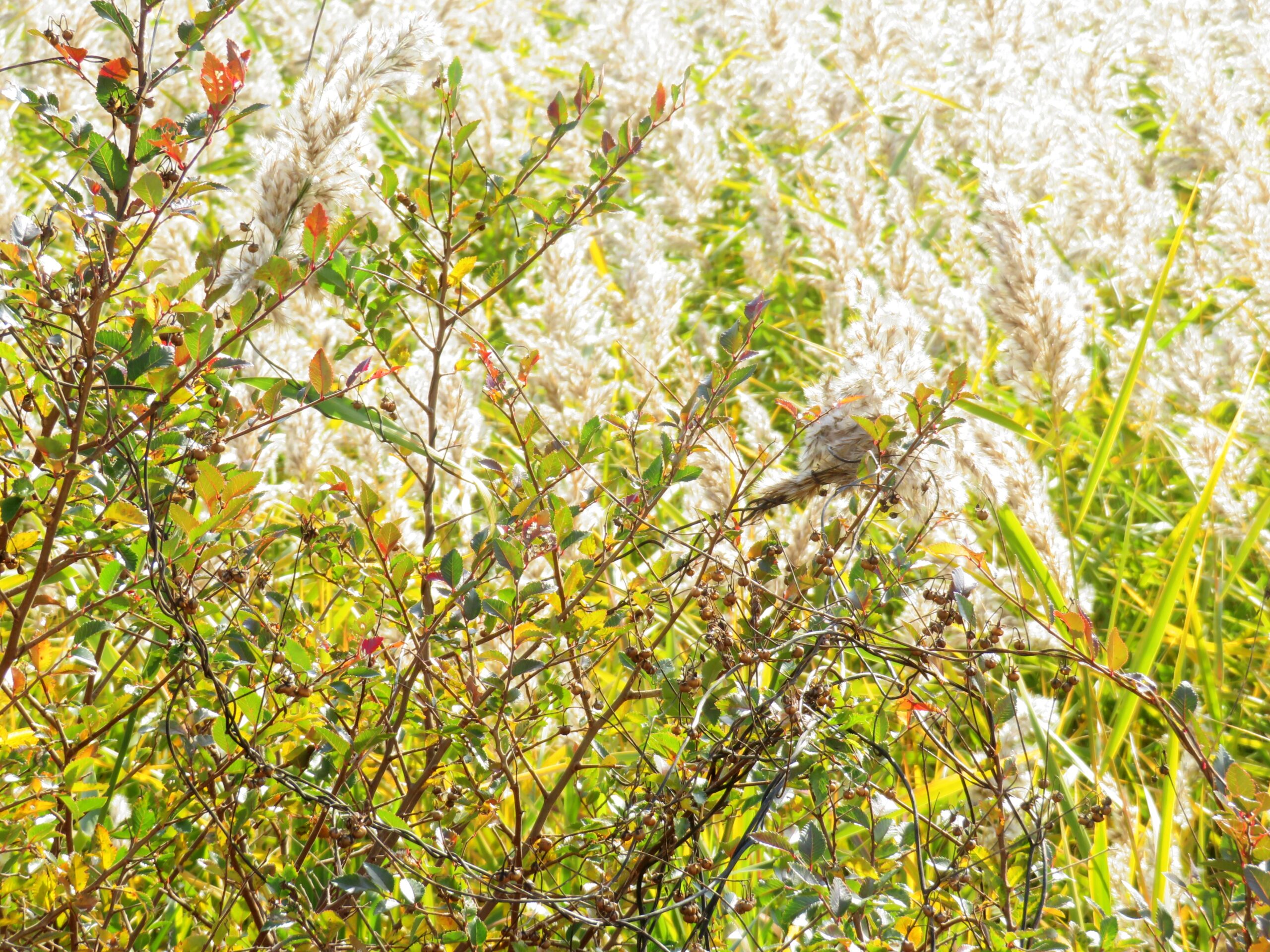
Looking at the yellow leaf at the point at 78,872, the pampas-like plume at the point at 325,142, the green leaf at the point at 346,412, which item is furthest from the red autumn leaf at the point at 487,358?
the yellow leaf at the point at 78,872

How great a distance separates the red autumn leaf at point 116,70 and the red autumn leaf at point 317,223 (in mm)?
194

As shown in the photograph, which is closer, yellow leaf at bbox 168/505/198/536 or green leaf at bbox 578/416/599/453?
yellow leaf at bbox 168/505/198/536

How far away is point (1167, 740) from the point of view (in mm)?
1595

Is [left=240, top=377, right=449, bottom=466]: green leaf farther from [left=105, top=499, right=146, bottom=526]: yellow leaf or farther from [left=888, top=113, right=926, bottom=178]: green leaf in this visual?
[left=888, top=113, right=926, bottom=178]: green leaf

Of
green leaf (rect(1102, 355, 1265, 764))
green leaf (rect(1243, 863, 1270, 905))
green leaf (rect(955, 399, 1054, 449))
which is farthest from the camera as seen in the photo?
green leaf (rect(955, 399, 1054, 449))

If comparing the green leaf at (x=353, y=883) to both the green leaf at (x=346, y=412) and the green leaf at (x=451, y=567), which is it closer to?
the green leaf at (x=451, y=567)


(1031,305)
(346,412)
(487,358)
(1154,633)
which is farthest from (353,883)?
(1031,305)

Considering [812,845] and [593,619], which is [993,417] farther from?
[812,845]

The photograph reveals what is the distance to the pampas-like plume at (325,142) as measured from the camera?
1110 mm

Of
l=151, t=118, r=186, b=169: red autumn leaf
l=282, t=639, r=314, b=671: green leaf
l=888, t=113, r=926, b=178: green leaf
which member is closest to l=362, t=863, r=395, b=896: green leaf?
l=282, t=639, r=314, b=671: green leaf

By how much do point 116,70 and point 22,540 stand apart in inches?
17.8

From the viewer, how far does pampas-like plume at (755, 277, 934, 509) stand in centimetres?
119

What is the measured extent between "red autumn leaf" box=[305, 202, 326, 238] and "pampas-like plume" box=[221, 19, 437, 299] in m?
0.08

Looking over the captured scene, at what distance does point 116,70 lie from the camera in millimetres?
918
